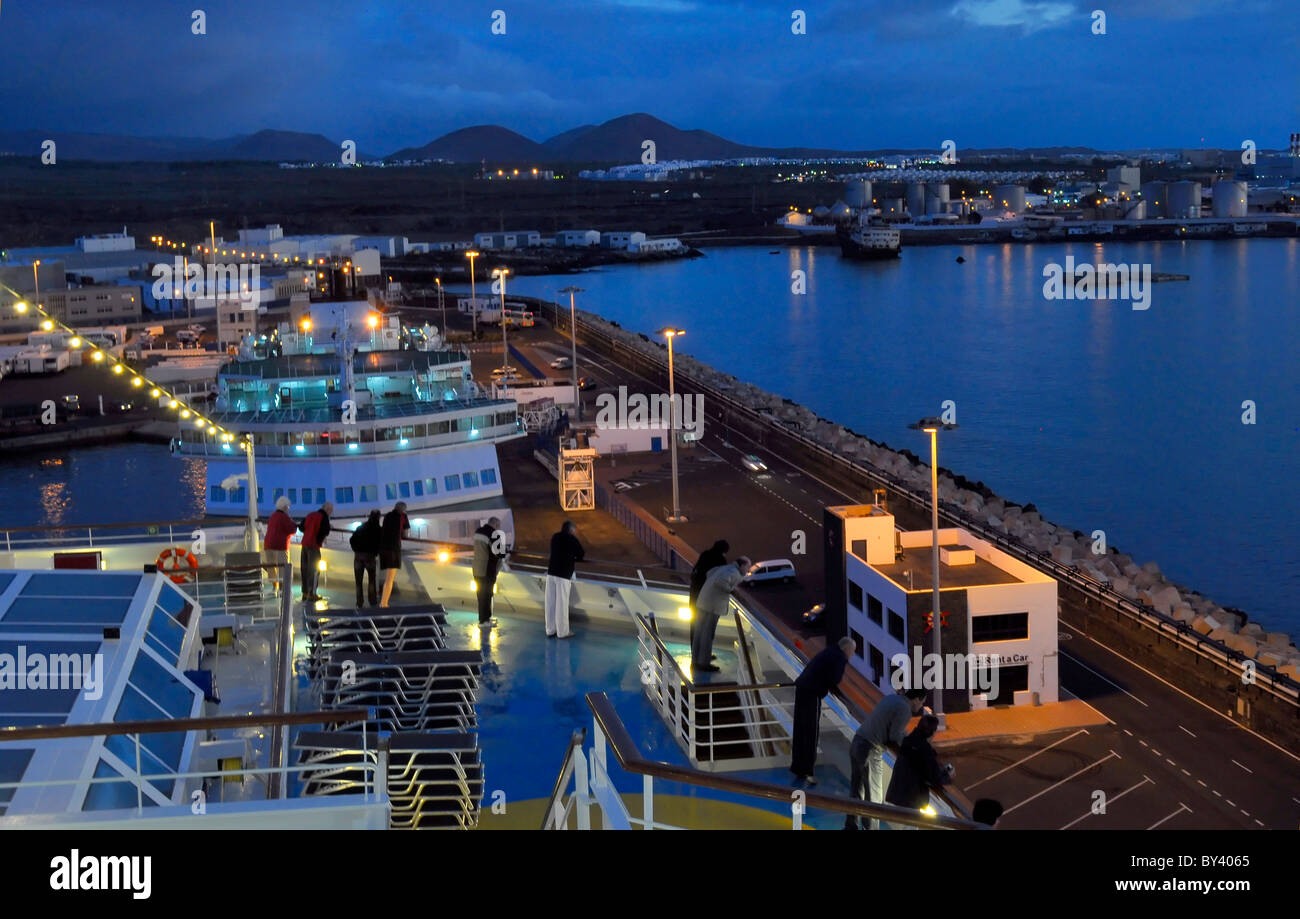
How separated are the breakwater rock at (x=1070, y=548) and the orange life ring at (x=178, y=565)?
12.4 metres

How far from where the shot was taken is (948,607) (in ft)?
40.5

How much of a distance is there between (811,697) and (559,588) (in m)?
2.33

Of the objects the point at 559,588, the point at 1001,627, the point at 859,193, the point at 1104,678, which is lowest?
the point at 1104,678

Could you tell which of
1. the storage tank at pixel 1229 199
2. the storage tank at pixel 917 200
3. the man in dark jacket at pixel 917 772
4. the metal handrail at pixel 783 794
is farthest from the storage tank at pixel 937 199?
the metal handrail at pixel 783 794

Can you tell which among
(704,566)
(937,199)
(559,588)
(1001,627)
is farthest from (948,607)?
(937,199)

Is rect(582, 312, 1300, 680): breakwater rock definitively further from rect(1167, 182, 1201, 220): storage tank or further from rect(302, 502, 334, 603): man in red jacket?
rect(1167, 182, 1201, 220): storage tank

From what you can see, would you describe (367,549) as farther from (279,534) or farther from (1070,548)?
(1070,548)

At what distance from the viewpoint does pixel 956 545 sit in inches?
542

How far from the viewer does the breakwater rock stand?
17156 mm

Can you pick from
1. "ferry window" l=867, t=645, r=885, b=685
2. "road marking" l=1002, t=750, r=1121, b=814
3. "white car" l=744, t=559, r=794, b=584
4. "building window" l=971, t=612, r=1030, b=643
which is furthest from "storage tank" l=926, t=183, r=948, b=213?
"road marking" l=1002, t=750, r=1121, b=814

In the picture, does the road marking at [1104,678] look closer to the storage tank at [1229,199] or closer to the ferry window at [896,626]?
the ferry window at [896,626]
